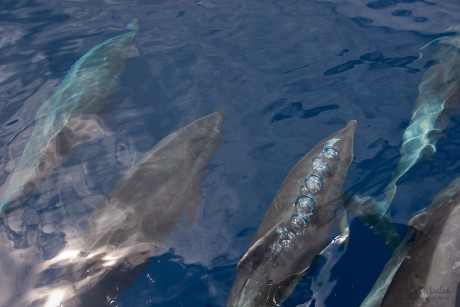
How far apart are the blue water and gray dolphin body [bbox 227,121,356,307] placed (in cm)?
41

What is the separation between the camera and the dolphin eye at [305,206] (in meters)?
5.79

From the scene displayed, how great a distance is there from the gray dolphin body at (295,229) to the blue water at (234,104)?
0.41 metres

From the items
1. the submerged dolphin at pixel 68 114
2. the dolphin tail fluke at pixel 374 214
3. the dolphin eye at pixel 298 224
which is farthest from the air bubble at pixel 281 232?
the submerged dolphin at pixel 68 114

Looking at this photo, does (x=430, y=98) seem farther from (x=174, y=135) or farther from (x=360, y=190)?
(x=174, y=135)

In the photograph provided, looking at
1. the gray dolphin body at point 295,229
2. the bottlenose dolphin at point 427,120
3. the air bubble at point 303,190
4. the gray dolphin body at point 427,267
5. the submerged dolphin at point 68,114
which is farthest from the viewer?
the submerged dolphin at point 68,114

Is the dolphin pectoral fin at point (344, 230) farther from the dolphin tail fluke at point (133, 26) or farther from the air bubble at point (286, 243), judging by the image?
the dolphin tail fluke at point (133, 26)

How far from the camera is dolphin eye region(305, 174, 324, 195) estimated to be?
6108mm

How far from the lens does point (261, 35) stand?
34.5 ft

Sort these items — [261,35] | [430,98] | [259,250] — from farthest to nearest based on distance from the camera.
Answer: [261,35], [430,98], [259,250]

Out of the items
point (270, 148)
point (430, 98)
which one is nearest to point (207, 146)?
point (270, 148)

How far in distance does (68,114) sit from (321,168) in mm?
4092

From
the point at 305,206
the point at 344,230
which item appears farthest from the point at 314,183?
the point at 344,230

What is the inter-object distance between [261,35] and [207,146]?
3.85 m

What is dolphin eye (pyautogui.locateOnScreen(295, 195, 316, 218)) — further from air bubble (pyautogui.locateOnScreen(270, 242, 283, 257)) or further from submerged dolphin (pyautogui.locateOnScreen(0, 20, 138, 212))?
submerged dolphin (pyautogui.locateOnScreen(0, 20, 138, 212))
